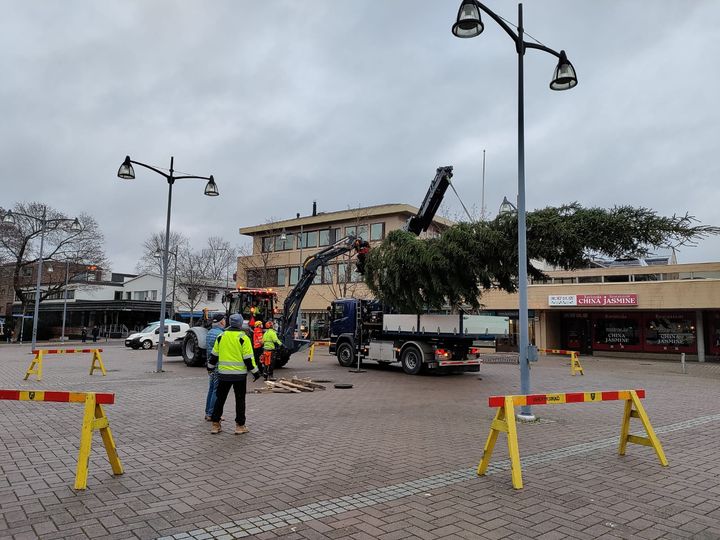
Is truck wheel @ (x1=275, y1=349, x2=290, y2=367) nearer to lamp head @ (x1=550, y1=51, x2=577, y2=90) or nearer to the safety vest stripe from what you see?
lamp head @ (x1=550, y1=51, x2=577, y2=90)

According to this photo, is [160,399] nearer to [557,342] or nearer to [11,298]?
[557,342]

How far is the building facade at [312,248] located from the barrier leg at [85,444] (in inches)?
1394

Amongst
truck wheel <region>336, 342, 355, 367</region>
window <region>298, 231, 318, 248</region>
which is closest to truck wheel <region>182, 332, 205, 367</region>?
truck wheel <region>336, 342, 355, 367</region>

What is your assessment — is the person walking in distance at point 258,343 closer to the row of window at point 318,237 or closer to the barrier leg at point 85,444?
the barrier leg at point 85,444

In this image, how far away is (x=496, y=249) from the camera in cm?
1455

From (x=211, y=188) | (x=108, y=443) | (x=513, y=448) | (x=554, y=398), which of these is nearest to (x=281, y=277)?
(x=211, y=188)

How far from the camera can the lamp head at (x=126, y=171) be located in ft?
53.9

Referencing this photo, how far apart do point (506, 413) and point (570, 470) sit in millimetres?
1202

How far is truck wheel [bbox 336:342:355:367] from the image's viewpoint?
2171 centimetres

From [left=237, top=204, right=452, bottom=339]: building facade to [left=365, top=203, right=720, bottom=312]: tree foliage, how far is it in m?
23.7

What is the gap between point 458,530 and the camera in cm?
445

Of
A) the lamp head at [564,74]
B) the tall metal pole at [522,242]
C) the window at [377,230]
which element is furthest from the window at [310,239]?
the lamp head at [564,74]

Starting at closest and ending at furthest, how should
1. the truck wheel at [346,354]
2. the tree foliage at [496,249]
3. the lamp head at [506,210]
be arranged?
1. the tree foliage at [496,249]
2. the lamp head at [506,210]
3. the truck wheel at [346,354]

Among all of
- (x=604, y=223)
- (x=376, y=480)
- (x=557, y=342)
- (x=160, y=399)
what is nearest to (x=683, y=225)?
(x=604, y=223)
